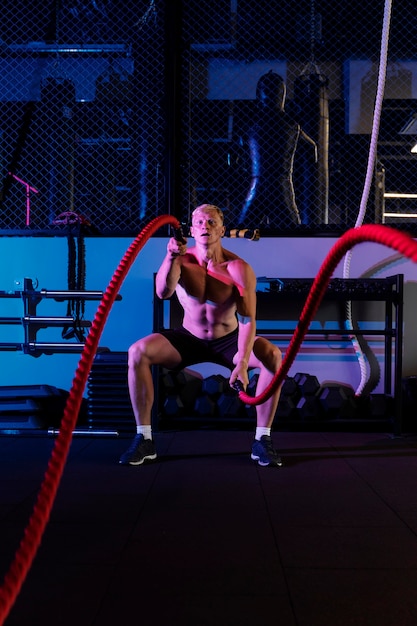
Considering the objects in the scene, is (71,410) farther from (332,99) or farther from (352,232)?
(332,99)

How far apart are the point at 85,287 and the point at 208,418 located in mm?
1491

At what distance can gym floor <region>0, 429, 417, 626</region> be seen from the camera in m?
1.45

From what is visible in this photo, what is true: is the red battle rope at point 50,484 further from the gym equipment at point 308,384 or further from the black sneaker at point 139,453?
the gym equipment at point 308,384

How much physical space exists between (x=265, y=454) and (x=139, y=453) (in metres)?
0.71

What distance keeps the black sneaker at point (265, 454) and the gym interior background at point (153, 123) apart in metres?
1.44

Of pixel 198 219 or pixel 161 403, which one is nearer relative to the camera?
pixel 198 219

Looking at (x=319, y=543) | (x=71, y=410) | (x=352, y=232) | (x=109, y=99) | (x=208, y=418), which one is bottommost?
(x=208, y=418)

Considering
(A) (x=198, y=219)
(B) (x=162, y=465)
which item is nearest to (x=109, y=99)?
(A) (x=198, y=219)

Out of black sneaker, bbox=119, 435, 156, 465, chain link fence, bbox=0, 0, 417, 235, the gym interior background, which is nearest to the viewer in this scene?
black sneaker, bbox=119, 435, 156, 465

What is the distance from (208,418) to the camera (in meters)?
4.12

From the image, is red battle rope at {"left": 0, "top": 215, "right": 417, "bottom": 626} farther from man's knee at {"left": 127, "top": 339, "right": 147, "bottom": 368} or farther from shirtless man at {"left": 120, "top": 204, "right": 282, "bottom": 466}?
man's knee at {"left": 127, "top": 339, "right": 147, "bottom": 368}

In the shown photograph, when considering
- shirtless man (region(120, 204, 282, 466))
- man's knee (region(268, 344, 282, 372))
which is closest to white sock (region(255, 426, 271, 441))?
shirtless man (region(120, 204, 282, 466))

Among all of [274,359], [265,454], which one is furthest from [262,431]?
[274,359]

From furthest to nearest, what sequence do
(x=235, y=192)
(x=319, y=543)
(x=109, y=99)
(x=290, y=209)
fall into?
(x=235, y=192)
(x=109, y=99)
(x=290, y=209)
(x=319, y=543)
